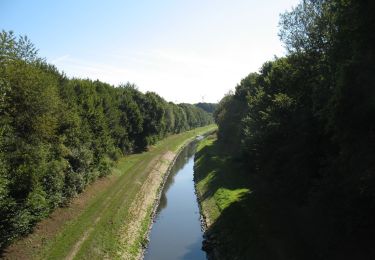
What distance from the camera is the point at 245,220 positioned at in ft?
118

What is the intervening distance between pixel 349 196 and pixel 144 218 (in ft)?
76.4

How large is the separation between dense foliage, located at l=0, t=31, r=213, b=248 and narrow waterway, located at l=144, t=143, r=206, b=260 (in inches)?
394

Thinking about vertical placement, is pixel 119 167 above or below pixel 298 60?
below

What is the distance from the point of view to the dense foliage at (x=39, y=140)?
30172 mm

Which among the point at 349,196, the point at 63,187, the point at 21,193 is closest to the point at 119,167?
the point at 63,187

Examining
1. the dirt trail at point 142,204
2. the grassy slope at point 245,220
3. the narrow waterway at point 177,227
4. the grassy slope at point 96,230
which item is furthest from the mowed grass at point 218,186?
the grassy slope at point 96,230

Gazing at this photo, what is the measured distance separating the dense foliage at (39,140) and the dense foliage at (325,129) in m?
21.2

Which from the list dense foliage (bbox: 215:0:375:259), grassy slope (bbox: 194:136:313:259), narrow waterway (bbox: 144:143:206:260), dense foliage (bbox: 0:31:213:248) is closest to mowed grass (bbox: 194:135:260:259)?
grassy slope (bbox: 194:136:313:259)

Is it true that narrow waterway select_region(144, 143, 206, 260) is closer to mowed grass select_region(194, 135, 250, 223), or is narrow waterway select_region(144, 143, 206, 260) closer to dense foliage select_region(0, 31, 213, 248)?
mowed grass select_region(194, 135, 250, 223)

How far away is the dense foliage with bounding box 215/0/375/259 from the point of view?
2212cm

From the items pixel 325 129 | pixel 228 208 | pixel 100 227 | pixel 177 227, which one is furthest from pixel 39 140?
pixel 325 129

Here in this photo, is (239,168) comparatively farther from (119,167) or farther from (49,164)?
(49,164)

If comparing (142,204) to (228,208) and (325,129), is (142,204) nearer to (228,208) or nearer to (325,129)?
(228,208)

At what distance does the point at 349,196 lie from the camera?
2411 cm
